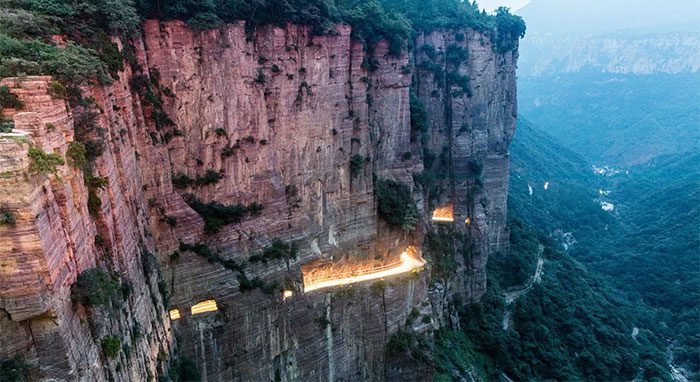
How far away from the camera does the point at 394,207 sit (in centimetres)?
3441

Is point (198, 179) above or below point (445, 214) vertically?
above

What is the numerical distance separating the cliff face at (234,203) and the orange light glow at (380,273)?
1.60 ft

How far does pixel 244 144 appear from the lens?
26.8m

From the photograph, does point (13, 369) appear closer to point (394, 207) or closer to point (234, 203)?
point (234, 203)

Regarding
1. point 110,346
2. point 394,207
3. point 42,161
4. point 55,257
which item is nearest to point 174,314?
point 110,346

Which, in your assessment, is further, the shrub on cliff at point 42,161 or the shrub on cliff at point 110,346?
the shrub on cliff at point 110,346

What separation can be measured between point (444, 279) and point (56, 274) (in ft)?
102

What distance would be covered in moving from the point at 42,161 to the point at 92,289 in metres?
3.75

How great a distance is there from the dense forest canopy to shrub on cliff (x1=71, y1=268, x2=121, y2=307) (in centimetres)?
578

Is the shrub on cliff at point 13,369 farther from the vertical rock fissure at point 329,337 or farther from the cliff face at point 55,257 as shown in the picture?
the vertical rock fissure at point 329,337

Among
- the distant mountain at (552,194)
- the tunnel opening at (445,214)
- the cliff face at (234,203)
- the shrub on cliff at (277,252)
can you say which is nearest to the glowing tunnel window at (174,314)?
the cliff face at (234,203)

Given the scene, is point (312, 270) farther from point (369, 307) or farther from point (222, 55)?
point (222, 55)

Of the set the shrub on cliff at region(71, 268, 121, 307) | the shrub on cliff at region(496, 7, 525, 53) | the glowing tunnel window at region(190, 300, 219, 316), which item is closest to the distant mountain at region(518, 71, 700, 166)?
the shrub on cliff at region(496, 7, 525, 53)

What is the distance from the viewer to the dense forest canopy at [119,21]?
14930 millimetres
